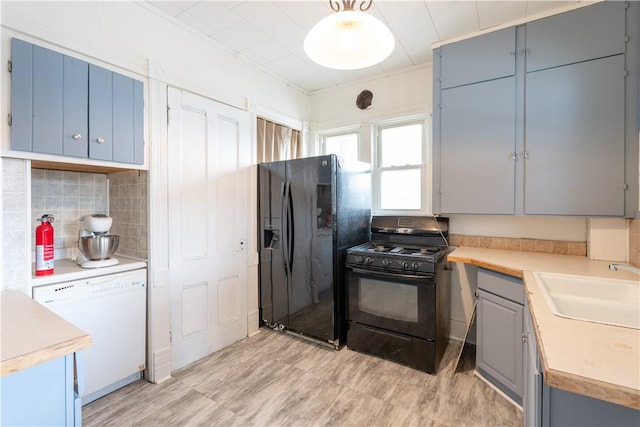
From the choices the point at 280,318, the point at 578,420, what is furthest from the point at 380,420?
the point at 280,318

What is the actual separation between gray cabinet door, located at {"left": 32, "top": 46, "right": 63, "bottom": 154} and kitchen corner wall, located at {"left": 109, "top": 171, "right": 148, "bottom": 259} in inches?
21.8

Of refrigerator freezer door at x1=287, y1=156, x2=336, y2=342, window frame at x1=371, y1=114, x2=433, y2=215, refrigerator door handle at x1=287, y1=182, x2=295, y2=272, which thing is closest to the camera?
refrigerator freezer door at x1=287, y1=156, x2=336, y2=342

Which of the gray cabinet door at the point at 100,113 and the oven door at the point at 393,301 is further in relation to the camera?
the oven door at the point at 393,301

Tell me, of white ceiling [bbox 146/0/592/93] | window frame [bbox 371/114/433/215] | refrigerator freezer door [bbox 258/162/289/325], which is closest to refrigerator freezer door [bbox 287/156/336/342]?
refrigerator freezer door [bbox 258/162/289/325]

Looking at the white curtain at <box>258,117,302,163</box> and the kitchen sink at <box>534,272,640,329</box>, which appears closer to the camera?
the kitchen sink at <box>534,272,640,329</box>

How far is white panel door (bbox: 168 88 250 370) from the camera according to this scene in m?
2.34

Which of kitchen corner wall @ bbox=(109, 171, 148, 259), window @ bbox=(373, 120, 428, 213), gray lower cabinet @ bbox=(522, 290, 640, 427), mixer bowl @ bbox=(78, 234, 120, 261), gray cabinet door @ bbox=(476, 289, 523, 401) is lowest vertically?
gray cabinet door @ bbox=(476, 289, 523, 401)

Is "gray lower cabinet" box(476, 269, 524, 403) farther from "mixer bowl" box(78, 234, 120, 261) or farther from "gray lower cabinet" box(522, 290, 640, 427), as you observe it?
"mixer bowl" box(78, 234, 120, 261)

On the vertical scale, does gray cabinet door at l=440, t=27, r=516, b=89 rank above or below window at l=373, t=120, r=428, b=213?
above

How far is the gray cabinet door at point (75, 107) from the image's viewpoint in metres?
1.75

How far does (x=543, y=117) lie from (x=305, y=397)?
257cm

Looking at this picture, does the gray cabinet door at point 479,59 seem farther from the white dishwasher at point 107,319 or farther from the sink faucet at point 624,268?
the white dishwasher at point 107,319

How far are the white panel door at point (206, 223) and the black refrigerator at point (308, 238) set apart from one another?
0.26 meters

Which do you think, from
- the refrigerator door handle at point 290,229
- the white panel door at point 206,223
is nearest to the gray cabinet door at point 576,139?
the refrigerator door handle at point 290,229
